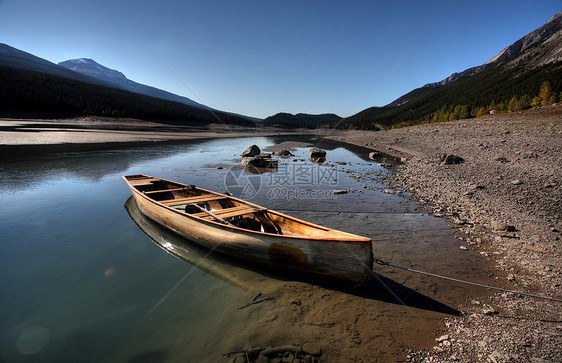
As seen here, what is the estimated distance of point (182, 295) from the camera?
5.35 meters

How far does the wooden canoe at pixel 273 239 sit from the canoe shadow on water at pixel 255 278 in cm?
31

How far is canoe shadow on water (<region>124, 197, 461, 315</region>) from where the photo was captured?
16.6 feet

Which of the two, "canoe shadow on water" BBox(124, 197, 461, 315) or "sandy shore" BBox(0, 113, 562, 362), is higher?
"sandy shore" BBox(0, 113, 562, 362)

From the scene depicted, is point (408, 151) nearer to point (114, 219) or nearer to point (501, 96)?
point (114, 219)

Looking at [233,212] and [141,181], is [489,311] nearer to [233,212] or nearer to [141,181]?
[233,212]

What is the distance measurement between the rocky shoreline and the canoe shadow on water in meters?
0.72

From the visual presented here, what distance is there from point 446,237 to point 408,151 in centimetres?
2756

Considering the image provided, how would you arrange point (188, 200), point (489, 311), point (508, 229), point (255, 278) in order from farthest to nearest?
point (188, 200)
point (508, 229)
point (255, 278)
point (489, 311)

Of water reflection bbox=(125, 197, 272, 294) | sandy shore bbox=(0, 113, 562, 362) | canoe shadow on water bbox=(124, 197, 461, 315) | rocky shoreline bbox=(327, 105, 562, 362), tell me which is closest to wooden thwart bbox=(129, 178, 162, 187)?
water reflection bbox=(125, 197, 272, 294)

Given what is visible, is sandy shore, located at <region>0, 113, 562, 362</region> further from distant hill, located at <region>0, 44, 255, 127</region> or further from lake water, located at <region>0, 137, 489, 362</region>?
distant hill, located at <region>0, 44, 255, 127</region>

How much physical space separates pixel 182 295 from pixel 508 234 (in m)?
9.52

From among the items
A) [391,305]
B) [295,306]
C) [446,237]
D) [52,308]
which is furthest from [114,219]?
[446,237]

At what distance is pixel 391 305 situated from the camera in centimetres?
492

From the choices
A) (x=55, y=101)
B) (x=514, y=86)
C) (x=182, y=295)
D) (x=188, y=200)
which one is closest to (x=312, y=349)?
(x=182, y=295)
